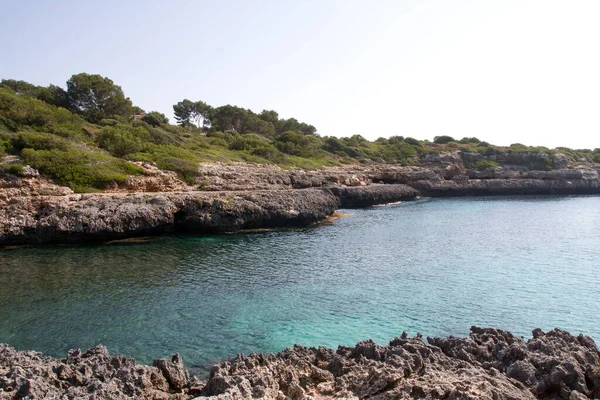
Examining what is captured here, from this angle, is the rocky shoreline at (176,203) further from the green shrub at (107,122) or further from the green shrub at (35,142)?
the green shrub at (107,122)

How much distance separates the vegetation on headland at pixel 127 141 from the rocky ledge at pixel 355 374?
2401 centimetres

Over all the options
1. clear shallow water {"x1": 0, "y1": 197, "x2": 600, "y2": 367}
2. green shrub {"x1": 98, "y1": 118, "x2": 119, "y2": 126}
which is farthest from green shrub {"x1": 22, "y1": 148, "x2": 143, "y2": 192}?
green shrub {"x1": 98, "y1": 118, "x2": 119, "y2": 126}

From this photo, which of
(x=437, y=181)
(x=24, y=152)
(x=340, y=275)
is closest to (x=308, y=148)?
(x=437, y=181)

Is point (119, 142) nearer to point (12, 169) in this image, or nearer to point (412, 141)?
point (12, 169)

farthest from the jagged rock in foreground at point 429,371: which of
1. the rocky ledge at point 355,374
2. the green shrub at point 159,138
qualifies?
the green shrub at point 159,138

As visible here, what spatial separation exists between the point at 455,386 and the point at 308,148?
60.7 m

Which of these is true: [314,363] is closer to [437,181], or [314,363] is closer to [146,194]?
[146,194]

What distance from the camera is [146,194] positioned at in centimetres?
3098

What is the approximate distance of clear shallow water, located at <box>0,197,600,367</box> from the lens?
1355 cm

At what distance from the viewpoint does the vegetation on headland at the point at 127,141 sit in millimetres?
31812

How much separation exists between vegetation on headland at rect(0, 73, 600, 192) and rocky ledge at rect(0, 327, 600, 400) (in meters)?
24.0

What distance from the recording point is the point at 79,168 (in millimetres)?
31469

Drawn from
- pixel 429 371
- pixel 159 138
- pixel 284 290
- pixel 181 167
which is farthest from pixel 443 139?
pixel 429 371

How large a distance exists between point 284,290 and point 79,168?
72.3 ft
